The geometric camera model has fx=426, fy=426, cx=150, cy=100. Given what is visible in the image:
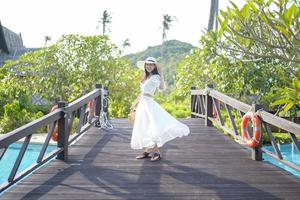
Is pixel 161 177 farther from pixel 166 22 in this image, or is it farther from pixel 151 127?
pixel 166 22

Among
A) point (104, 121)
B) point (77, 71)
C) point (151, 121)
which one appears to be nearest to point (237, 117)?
point (104, 121)

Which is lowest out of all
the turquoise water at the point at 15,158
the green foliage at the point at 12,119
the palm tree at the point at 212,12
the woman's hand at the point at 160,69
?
the turquoise water at the point at 15,158

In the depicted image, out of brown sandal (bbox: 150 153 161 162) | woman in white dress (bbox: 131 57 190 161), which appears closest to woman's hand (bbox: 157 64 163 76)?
woman in white dress (bbox: 131 57 190 161)

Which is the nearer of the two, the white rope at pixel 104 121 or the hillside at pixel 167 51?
the white rope at pixel 104 121

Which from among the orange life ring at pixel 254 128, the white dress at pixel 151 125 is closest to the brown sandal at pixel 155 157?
the white dress at pixel 151 125

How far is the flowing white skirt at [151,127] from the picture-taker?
5.80m

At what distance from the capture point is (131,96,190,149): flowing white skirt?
19.0 ft

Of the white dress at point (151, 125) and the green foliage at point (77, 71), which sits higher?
the green foliage at point (77, 71)

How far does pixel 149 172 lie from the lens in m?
5.19

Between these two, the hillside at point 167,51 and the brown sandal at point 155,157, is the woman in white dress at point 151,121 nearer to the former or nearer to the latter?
the brown sandal at point 155,157

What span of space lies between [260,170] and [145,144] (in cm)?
155

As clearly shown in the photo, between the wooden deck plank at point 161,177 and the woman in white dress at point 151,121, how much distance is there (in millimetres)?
Result: 285

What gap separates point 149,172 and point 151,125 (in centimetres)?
83

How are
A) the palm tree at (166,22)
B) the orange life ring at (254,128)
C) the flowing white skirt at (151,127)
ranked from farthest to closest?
1. the palm tree at (166,22)
2. the flowing white skirt at (151,127)
3. the orange life ring at (254,128)
